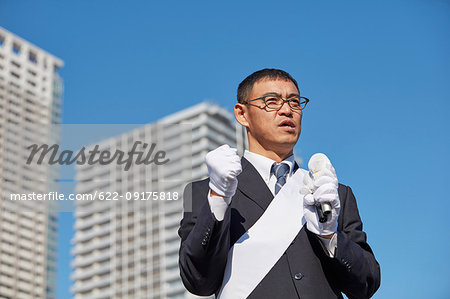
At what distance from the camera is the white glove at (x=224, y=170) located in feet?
12.0

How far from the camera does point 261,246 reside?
396cm

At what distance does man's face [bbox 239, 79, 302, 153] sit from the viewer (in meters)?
4.36

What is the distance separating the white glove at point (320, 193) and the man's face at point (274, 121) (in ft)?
1.70

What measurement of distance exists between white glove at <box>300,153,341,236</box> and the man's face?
52 centimetres

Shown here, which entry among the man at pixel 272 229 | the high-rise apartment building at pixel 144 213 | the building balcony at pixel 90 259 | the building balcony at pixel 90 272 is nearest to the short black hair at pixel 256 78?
the man at pixel 272 229

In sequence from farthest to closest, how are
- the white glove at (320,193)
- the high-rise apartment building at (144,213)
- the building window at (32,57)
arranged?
1. the building window at (32,57)
2. the high-rise apartment building at (144,213)
3. the white glove at (320,193)

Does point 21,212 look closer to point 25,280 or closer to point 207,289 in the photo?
point 25,280

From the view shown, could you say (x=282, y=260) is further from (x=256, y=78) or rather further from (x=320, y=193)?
(x=256, y=78)

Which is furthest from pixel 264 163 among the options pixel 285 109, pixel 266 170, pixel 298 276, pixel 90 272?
pixel 90 272

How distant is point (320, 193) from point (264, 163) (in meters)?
0.84

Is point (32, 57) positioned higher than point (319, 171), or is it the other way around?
point (32, 57)

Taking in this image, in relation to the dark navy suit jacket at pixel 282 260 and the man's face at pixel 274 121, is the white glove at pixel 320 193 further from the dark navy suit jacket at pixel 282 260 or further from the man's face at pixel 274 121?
the man's face at pixel 274 121

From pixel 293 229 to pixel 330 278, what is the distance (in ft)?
1.25

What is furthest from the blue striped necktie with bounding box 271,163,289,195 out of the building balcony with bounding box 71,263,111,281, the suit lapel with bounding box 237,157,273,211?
the building balcony with bounding box 71,263,111,281
